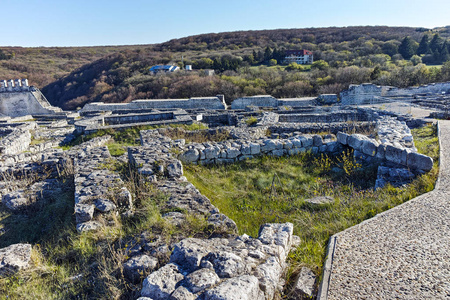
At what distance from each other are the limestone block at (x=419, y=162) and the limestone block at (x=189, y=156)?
4.72 metres

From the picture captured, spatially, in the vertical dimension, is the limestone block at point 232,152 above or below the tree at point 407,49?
below

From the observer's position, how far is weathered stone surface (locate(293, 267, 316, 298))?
8.24 ft

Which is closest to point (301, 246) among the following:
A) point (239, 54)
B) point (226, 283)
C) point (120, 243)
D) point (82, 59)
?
point (226, 283)

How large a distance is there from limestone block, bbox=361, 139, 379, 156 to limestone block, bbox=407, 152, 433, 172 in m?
0.85

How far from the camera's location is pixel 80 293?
264 centimetres

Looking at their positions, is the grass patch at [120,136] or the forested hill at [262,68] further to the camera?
the forested hill at [262,68]

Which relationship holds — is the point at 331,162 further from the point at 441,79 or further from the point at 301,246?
the point at 441,79

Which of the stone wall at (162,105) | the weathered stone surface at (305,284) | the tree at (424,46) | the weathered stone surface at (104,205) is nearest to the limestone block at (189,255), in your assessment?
the weathered stone surface at (305,284)

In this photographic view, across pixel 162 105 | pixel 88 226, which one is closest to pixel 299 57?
pixel 162 105

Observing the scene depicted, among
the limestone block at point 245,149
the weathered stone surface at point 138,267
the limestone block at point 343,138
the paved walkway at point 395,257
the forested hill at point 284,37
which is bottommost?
the paved walkway at point 395,257

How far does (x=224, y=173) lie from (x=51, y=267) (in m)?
3.92

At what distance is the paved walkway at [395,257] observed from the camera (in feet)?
7.93

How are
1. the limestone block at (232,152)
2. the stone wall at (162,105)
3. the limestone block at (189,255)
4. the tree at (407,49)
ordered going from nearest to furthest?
the limestone block at (189,255) < the limestone block at (232,152) < the stone wall at (162,105) < the tree at (407,49)

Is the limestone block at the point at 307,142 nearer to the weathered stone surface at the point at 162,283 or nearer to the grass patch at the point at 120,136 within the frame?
the grass patch at the point at 120,136
